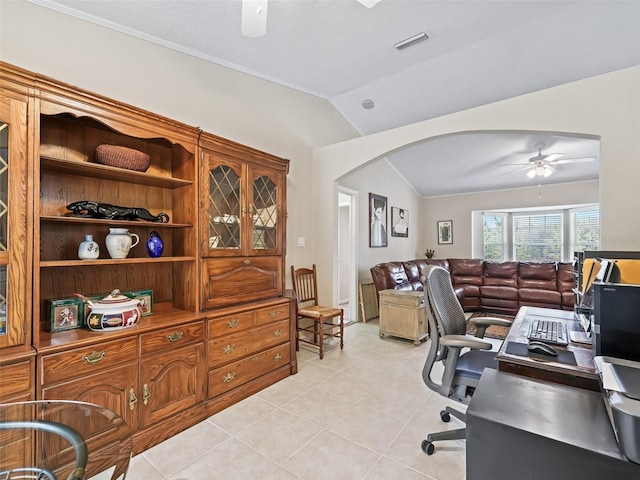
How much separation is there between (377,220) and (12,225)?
4.74 meters

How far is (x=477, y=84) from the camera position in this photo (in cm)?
362

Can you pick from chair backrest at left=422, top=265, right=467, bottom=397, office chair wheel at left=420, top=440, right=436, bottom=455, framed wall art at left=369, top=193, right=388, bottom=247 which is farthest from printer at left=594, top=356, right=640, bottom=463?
framed wall art at left=369, top=193, right=388, bottom=247

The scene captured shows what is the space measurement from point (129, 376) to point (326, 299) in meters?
2.45

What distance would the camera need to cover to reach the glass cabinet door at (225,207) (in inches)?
91.6

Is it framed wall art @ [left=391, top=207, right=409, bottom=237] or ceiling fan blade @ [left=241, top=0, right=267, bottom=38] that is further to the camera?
framed wall art @ [left=391, top=207, right=409, bottom=237]

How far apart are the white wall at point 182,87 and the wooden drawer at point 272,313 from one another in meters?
0.88

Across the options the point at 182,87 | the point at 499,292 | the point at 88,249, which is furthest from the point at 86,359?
the point at 499,292

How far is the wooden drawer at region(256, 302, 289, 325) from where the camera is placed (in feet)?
8.44

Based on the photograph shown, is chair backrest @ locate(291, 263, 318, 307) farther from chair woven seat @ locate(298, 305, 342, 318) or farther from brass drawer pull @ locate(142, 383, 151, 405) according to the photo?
brass drawer pull @ locate(142, 383, 151, 405)

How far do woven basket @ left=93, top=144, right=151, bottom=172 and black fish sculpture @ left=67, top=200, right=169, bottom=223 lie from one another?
0.28 m

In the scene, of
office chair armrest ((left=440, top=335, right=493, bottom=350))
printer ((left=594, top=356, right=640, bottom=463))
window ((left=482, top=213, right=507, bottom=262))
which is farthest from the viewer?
window ((left=482, top=213, right=507, bottom=262))

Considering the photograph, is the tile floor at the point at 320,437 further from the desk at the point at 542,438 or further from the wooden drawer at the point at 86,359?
the desk at the point at 542,438

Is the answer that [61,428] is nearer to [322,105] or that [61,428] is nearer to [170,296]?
[170,296]

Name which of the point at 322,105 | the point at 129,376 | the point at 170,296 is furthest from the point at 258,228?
the point at 322,105
